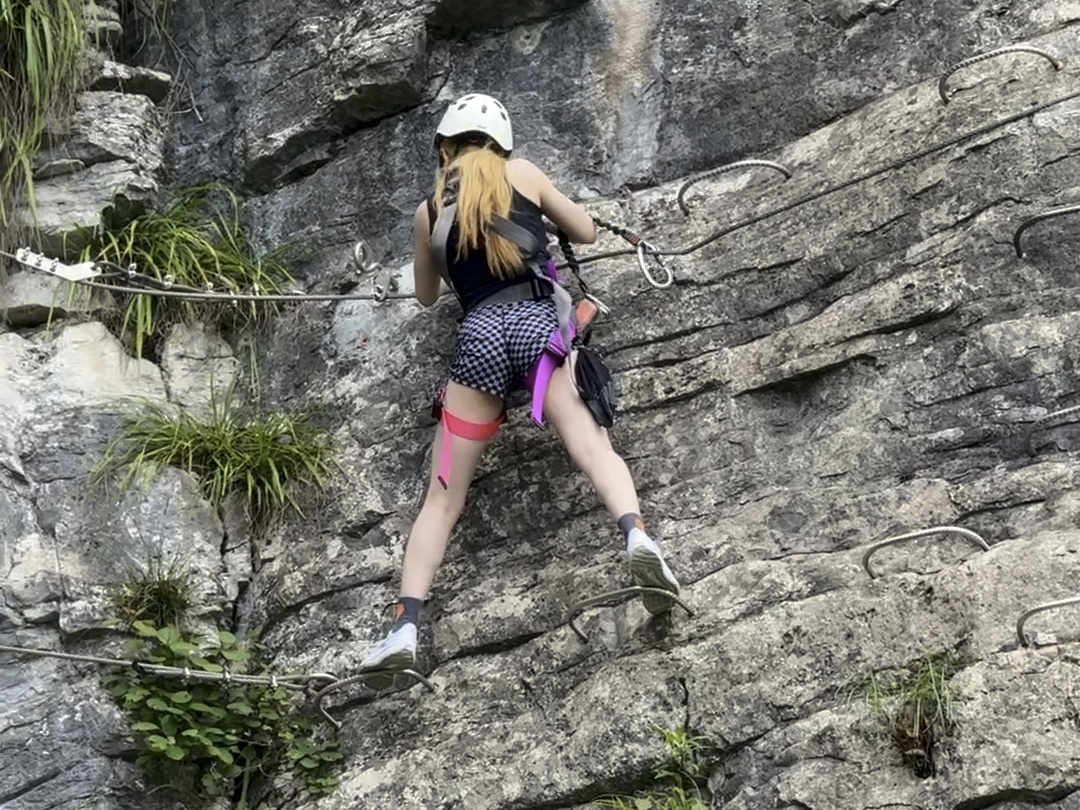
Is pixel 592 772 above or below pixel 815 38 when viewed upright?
below

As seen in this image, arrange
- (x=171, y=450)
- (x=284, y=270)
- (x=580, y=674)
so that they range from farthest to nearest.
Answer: (x=284, y=270) < (x=171, y=450) < (x=580, y=674)

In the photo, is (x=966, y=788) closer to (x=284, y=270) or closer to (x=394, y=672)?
(x=394, y=672)

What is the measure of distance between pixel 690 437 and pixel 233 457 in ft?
6.32

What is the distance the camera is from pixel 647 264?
6328mm

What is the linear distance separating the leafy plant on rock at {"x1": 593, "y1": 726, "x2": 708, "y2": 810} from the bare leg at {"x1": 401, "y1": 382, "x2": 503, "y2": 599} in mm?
1094

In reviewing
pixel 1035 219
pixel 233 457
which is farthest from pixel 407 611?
pixel 1035 219

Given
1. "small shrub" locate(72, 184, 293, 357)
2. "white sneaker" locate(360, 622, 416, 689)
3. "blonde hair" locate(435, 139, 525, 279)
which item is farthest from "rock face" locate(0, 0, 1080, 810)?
"blonde hair" locate(435, 139, 525, 279)

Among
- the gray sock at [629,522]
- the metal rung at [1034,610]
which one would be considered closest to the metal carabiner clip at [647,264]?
the gray sock at [629,522]

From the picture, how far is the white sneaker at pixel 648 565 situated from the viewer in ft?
16.5

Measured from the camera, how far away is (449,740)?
17.6ft

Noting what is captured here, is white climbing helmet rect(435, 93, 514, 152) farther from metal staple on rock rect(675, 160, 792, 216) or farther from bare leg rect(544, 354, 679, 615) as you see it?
bare leg rect(544, 354, 679, 615)

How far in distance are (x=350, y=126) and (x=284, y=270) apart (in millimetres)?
795

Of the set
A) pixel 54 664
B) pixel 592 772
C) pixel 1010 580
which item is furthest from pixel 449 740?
pixel 1010 580

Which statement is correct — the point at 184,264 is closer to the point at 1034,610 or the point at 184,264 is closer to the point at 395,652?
the point at 395,652
